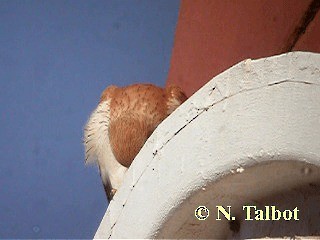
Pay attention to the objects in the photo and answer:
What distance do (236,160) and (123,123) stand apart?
1.26 feet

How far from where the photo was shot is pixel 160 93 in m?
1.08

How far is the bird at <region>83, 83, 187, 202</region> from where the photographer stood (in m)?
1.02

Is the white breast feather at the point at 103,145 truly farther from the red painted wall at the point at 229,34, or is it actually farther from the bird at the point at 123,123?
the red painted wall at the point at 229,34

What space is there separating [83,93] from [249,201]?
1001 mm

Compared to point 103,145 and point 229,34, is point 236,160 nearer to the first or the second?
point 103,145

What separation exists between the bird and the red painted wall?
202 millimetres

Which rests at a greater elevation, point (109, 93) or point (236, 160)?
point (109, 93)

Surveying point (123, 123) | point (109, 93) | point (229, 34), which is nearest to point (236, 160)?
point (123, 123)

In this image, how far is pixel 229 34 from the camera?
4.29 feet

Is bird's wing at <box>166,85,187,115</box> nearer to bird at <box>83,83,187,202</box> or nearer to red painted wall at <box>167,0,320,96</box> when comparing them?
bird at <box>83,83,187,202</box>

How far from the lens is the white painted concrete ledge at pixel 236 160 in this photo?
0.62 m

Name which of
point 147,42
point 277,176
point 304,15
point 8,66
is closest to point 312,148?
point 277,176

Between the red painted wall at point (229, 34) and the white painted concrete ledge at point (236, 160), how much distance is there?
0.94 ft

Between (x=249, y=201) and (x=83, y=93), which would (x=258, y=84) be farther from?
(x=83, y=93)
